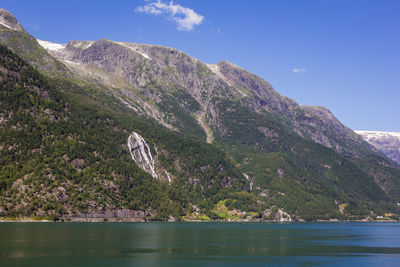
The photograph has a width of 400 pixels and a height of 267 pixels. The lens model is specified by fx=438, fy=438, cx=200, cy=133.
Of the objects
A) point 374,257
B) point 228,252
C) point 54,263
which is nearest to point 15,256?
point 54,263

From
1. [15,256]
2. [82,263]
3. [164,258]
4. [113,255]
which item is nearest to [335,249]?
[164,258]

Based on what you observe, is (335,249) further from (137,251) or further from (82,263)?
(82,263)

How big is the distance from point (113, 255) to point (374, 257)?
73780 millimetres

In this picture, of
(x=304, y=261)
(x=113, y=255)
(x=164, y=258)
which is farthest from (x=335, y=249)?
(x=113, y=255)

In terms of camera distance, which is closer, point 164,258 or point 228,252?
point 164,258

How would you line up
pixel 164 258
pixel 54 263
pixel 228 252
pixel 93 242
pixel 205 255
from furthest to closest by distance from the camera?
pixel 93 242 → pixel 228 252 → pixel 205 255 → pixel 164 258 → pixel 54 263

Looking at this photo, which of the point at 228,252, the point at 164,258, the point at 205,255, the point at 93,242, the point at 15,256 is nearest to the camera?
the point at 15,256

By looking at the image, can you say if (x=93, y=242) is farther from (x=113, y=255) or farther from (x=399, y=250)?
(x=399, y=250)

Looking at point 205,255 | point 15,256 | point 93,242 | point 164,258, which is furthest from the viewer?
point 93,242

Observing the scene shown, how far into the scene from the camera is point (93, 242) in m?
140

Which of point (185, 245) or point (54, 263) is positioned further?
point (185, 245)

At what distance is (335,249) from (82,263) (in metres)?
87.9

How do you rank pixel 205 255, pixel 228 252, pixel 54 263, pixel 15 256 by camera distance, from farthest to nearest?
pixel 228 252, pixel 205 255, pixel 15 256, pixel 54 263

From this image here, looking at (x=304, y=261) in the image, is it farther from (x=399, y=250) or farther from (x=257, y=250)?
(x=399, y=250)
